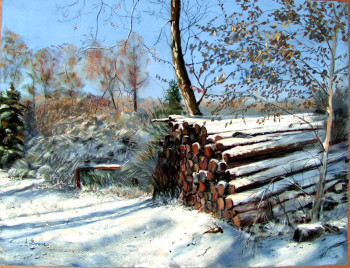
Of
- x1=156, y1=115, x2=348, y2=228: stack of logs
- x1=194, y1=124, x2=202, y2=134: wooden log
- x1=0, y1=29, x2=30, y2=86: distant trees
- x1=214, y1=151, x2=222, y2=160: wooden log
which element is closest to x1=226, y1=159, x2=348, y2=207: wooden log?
x1=156, y1=115, x2=348, y2=228: stack of logs

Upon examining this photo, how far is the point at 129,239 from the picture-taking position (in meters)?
3.18

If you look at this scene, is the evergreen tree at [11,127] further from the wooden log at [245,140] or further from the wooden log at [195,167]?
the wooden log at [245,140]

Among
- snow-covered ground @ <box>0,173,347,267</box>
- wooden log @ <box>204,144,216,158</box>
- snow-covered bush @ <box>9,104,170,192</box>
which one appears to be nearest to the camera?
snow-covered ground @ <box>0,173,347,267</box>

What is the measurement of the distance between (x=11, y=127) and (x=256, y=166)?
246cm

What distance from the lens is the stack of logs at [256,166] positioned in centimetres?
313

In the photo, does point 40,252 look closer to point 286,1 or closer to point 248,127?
point 248,127

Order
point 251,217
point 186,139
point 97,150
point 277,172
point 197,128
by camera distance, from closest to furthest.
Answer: point 251,217 < point 277,172 < point 197,128 < point 186,139 < point 97,150

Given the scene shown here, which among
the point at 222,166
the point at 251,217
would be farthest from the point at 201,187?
the point at 251,217

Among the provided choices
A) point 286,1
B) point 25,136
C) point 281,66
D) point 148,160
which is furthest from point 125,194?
point 286,1

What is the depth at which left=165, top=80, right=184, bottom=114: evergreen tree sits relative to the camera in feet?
11.4

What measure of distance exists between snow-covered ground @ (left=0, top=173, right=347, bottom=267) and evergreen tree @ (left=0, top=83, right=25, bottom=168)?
0.70 feet

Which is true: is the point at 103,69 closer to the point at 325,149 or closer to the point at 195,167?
the point at 195,167

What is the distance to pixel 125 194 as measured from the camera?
3.57 meters

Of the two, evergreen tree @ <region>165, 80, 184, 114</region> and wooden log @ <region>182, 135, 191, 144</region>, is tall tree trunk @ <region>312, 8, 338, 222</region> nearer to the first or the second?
wooden log @ <region>182, 135, 191, 144</region>
